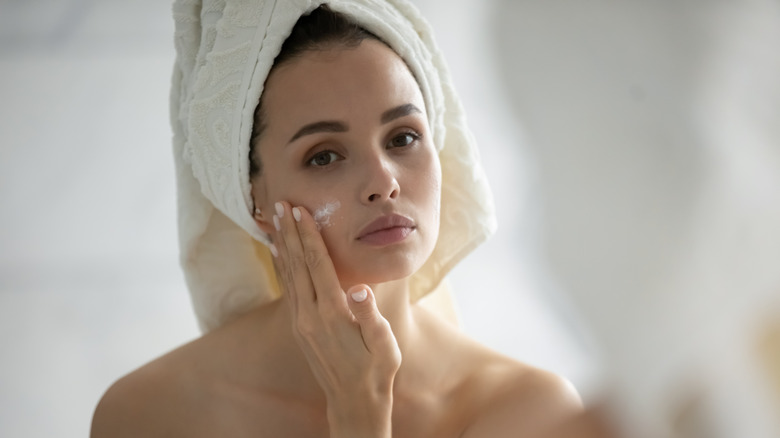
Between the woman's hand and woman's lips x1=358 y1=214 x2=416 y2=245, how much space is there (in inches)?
3.2

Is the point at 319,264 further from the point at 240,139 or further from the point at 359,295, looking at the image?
the point at 240,139

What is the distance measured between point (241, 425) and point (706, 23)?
1.39 m

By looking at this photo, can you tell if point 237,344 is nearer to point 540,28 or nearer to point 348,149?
point 348,149

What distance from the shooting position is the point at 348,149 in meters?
1.33

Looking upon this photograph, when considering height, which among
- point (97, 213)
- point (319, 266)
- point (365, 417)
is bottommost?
point (365, 417)

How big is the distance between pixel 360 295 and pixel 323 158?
26 centimetres

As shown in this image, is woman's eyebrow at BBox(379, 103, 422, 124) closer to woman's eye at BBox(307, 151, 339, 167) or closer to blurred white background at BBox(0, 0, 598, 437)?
woman's eye at BBox(307, 151, 339, 167)

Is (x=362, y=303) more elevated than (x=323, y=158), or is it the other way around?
(x=323, y=158)

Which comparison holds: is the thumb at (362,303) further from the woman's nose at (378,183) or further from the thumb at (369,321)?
the woman's nose at (378,183)

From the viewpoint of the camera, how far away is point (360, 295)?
49.3 inches

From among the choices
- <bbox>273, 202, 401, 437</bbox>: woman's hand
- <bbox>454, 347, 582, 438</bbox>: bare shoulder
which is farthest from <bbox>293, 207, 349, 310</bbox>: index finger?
<bbox>454, 347, 582, 438</bbox>: bare shoulder

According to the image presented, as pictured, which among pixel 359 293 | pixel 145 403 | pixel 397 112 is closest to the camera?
pixel 359 293

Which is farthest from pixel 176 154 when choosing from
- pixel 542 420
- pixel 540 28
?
pixel 540 28

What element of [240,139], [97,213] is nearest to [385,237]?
[240,139]
